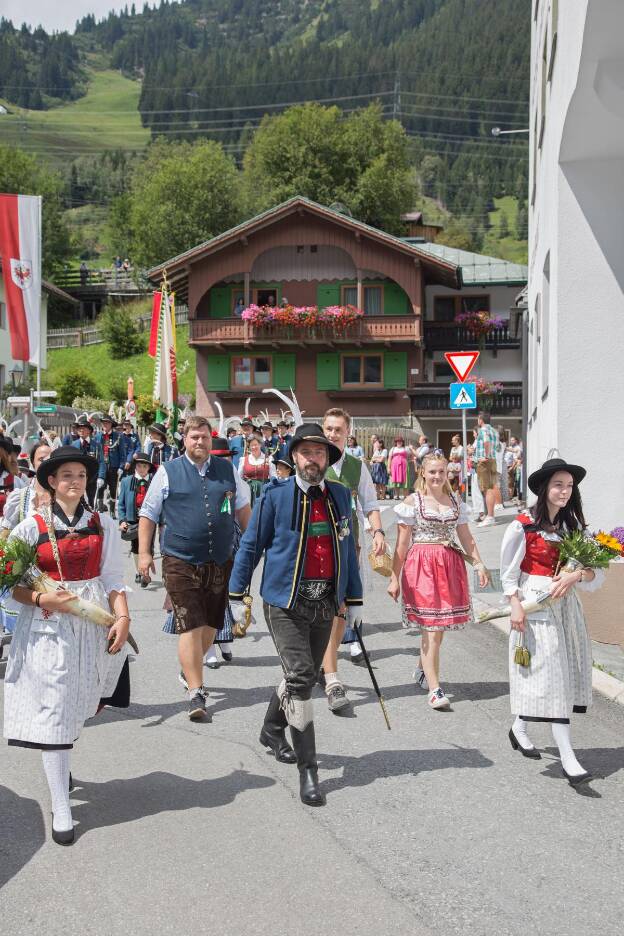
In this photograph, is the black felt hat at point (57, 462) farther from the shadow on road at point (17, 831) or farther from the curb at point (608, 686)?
the curb at point (608, 686)

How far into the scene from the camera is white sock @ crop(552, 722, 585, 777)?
5.75 m

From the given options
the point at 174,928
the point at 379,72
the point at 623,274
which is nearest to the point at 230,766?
the point at 174,928

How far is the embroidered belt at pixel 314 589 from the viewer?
5.87m

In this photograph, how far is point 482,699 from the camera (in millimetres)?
7801

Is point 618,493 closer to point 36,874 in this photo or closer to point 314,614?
point 314,614

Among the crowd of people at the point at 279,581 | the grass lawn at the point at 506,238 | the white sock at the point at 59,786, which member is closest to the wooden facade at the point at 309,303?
the crowd of people at the point at 279,581

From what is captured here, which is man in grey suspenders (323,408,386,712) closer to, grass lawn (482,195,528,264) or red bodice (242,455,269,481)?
red bodice (242,455,269,481)

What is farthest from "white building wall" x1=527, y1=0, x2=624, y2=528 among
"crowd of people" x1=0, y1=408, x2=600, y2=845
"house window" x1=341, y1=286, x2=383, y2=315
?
"house window" x1=341, y1=286, x2=383, y2=315

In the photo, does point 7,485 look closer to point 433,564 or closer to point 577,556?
point 433,564

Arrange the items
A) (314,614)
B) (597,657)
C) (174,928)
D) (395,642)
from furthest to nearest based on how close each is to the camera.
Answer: (395,642) < (597,657) < (314,614) < (174,928)

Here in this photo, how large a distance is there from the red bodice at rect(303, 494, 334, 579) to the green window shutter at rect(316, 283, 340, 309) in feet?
133

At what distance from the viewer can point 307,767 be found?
5.51 metres

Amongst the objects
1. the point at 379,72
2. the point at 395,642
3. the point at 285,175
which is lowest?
the point at 395,642

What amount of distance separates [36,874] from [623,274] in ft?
26.4
